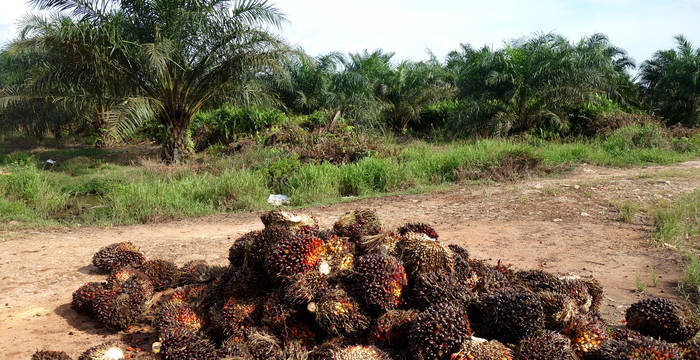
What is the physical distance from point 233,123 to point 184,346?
13085mm

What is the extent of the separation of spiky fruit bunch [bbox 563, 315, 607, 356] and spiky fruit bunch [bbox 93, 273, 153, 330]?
2.83 meters

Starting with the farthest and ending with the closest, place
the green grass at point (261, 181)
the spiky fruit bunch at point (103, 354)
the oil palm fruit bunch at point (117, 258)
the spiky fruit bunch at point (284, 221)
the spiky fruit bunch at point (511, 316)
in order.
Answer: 1. the green grass at point (261, 181)
2. the oil palm fruit bunch at point (117, 258)
3. the spiky fruit bunch at point (284, 221)
4. the spiky fruit bunch at point (103, 354)
5. the spiky fruit bunch at point (511, 316)

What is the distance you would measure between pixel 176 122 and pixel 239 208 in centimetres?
619

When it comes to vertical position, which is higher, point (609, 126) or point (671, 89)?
point (671, 89)

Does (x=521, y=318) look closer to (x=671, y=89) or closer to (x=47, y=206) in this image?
(x=47, y=206)

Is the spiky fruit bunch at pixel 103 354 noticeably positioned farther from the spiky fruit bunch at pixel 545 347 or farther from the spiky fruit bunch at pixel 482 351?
the spiky fruit bunch at pixel 545 347

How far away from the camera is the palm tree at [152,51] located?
10656mm

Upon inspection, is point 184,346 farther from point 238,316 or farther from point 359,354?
point 359,354

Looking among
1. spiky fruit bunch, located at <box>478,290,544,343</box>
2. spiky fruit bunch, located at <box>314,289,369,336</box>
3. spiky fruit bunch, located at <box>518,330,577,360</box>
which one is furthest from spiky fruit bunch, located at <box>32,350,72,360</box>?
spiky fruit bunch, located at <box>518,330,577,360</box>

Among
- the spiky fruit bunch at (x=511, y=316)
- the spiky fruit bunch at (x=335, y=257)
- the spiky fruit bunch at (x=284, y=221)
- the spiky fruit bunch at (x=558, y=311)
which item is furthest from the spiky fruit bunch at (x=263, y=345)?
the spiky fruit bunch at (x=558, y=311)

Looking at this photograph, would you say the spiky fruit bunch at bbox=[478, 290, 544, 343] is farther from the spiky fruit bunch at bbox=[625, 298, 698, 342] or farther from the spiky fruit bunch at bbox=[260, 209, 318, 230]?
the spiky fruit bunch at bbox=[260, 209, 318, 230]

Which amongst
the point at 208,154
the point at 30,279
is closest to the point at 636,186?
the point at 30,279

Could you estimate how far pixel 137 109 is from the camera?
1067 cm

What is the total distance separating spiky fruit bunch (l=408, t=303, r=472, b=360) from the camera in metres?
2.32
